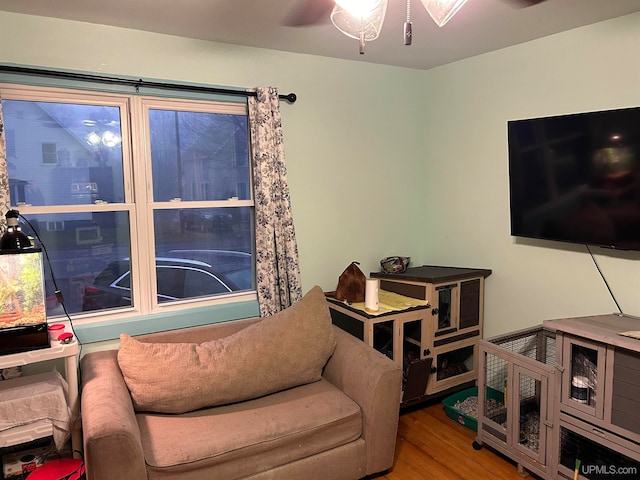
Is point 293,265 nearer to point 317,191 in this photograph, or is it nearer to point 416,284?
point 317,191

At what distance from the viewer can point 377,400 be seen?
234 cm

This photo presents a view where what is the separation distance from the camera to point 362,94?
3.40 m

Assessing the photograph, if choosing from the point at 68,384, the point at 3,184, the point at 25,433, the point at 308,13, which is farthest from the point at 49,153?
the point at 308,13

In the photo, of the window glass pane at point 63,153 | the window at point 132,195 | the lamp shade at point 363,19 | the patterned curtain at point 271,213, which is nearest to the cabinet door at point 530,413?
the patterned curtain at point 271,213

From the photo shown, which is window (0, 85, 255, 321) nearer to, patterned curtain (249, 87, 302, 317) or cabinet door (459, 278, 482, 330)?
patterned curtain (249, 87, 302, 317)

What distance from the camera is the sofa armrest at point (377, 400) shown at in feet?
7.70

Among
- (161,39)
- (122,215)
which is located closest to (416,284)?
(122,215)

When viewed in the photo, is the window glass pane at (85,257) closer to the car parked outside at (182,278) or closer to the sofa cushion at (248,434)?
the car parked outside at (182,278)

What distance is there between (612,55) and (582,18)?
26 cm

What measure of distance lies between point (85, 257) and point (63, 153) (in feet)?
1.99

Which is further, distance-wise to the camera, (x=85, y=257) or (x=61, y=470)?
(x=85, y=257)

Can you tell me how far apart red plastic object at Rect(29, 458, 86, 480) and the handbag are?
173 cm

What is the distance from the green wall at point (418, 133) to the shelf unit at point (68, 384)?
1.46 meters

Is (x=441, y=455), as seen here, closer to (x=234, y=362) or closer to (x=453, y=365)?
(x=453, y=365)
